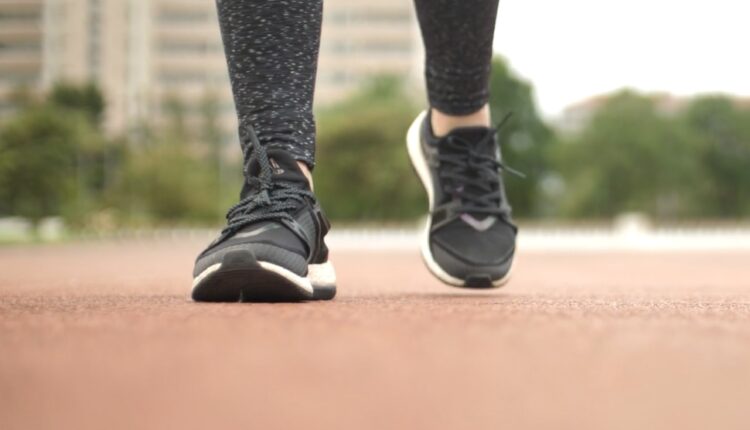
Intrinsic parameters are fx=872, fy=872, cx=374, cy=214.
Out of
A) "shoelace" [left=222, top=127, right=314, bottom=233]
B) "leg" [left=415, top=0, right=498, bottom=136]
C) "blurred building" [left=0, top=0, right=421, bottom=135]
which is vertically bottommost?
"shoelace" [left=222, top=127, right=314, bottom=233]

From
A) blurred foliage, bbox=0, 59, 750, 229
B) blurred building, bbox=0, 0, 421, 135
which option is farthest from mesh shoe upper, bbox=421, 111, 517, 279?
blurred building, bbox=0, 0, 421, 135

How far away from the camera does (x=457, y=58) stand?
5.14 feet

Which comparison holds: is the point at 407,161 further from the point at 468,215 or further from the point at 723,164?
the point at 468,215

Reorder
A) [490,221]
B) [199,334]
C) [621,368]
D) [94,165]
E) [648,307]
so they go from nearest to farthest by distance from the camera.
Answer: [621,368]
[199,334]
[648,307]
[490,221]
[94,165]

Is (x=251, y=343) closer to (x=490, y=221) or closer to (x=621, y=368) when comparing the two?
(x=621, y=368)

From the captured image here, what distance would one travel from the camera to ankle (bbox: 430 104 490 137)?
63.7 inches

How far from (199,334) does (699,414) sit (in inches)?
17.0

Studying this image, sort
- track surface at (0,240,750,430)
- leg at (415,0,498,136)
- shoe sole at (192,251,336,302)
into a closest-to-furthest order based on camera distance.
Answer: track surface at (0,240,750,430)
shoe sole at (192,251,336,302)
leg at (415,0,498,136)

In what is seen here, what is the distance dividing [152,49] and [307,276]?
145 ft

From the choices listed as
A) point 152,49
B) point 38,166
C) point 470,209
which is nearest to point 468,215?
point 470,209

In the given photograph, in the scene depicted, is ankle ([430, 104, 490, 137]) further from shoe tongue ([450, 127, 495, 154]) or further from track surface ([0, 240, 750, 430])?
track surface ([0, 240, 750, 430])

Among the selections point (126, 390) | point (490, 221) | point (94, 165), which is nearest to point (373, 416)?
point (126, 390)

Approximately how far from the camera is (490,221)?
1.58 m

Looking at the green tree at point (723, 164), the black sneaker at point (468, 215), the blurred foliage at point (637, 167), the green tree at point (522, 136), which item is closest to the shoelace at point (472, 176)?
the black sneaker at point (468, 215)
